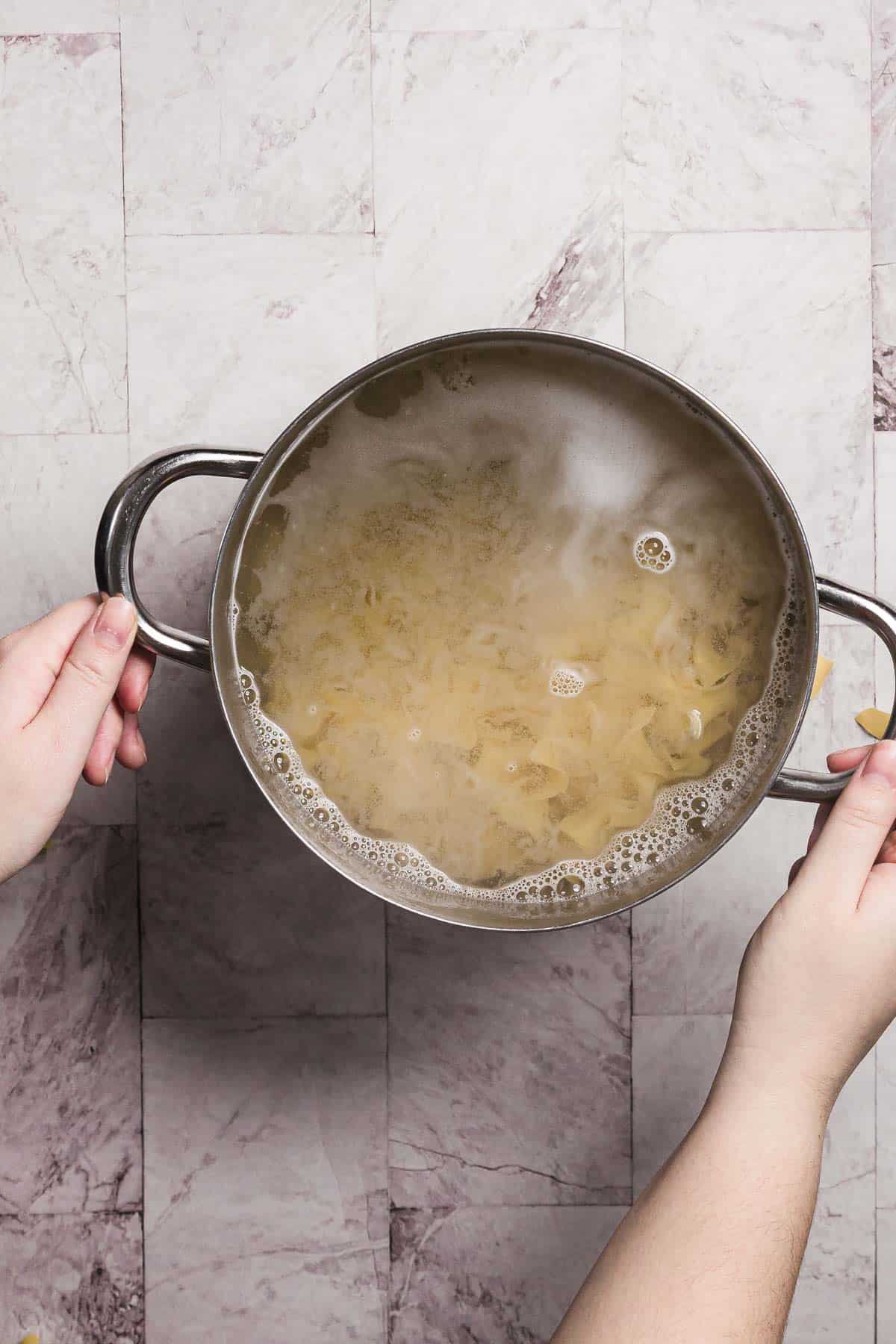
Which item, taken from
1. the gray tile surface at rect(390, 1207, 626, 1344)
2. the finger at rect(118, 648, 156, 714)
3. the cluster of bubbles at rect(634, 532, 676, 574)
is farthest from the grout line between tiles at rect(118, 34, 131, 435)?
the gray tile surface at rect(390, 1207, 626, 1344)

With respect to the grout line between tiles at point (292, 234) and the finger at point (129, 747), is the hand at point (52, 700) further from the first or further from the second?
the grout line between tiles at point (292, 234)

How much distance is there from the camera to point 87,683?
0.72 meters

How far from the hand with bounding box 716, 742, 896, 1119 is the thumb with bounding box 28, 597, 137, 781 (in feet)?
1.85

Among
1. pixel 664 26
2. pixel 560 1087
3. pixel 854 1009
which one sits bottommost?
pixel 560 1087

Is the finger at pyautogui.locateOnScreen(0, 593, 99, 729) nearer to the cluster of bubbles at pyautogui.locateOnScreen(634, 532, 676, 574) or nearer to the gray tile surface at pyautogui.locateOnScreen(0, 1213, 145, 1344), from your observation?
the cluster of bubbles at pyautogui.locateOnScreen(634, 532, 676, 574)

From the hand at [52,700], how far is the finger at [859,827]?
1.89 ft

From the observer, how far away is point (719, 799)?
0.78m

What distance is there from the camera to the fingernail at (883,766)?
721mm

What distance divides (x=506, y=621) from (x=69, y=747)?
373 millimetres

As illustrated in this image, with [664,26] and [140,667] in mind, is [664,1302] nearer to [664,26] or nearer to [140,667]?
[140,667]

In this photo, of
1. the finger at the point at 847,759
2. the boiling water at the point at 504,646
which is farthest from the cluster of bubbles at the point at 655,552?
the finger at the point at 847,759

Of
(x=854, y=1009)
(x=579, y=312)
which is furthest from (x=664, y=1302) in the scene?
(x=579, y=312)

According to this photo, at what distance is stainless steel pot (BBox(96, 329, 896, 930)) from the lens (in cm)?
71

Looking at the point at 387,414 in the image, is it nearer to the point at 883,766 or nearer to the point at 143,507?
the point at 143,507
